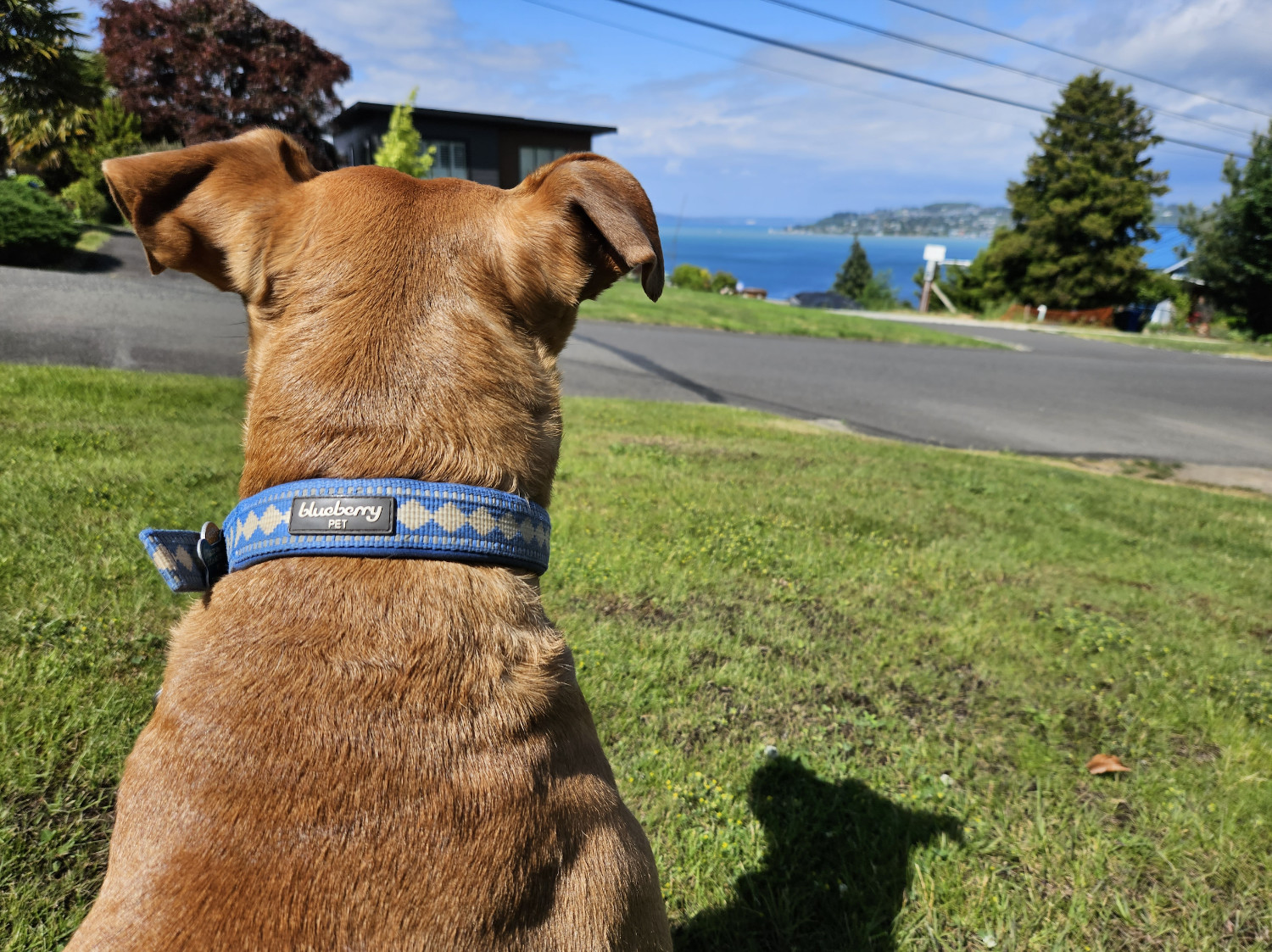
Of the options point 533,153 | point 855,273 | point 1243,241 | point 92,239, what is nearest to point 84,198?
point 92,239

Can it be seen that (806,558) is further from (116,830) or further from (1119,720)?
(116,830)

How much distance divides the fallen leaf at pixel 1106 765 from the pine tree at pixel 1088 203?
46599 mm

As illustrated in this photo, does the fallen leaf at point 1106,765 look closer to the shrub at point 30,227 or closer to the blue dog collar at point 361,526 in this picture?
the blue dog collar at point 361,526

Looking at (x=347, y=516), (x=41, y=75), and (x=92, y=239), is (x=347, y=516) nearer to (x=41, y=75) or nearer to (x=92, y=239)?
(x=41, y=75)

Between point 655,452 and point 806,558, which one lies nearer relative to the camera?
point 806,558

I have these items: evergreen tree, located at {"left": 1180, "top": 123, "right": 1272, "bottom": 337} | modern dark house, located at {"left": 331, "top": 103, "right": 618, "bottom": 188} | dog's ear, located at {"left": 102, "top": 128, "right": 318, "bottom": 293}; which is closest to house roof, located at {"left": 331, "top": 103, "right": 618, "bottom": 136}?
modern dark house, located at {"left": 331, "top": 103, "right": 618, "bottom": 188}

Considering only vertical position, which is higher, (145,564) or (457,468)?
(457,468)

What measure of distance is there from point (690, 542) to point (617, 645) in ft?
4.72

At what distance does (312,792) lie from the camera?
4.13ft

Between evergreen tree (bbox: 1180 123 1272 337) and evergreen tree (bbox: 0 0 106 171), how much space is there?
41.5 meters

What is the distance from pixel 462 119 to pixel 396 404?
4183 cm

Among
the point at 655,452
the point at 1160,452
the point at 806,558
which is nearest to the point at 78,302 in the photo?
the point at 655,452

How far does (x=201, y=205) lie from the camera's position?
68.4 inches

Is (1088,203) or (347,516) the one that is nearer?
(347,516)
